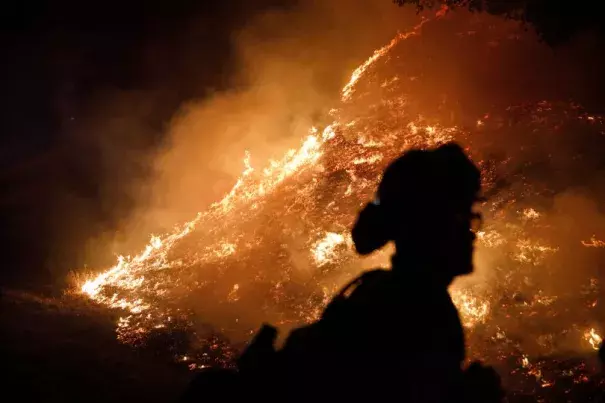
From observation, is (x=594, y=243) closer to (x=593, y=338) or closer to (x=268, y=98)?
(x=593, y=338)

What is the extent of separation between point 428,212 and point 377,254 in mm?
4789

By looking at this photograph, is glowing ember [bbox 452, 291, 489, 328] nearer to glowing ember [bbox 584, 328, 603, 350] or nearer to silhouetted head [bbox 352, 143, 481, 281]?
glowing ember [bbox 584, 328, 603, 350]

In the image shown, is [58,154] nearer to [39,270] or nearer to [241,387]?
[39,270]

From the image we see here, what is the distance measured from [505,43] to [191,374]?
29.7 ft

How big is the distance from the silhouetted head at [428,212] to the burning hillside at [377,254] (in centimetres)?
342

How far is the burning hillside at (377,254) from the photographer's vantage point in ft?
16.9

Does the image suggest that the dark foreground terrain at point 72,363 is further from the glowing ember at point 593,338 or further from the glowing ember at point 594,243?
the glowing ember at point 594,243

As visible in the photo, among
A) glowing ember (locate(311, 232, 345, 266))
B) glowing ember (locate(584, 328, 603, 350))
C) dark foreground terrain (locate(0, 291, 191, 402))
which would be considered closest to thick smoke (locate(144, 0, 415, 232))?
glowing ember (locate(311, 232, 345, 266))

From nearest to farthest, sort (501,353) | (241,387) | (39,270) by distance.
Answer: (241,387), (501,353), (39,270)

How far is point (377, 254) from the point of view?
22.4ft

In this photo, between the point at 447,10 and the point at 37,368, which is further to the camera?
the point at 447,10

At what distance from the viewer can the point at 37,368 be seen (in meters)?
4.04

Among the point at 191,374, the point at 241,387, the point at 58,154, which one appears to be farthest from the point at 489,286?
the point at 58,154

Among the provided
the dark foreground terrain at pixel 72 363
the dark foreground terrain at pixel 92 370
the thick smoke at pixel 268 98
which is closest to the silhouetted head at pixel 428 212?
the dark foreground terrain at pixel 92 370
